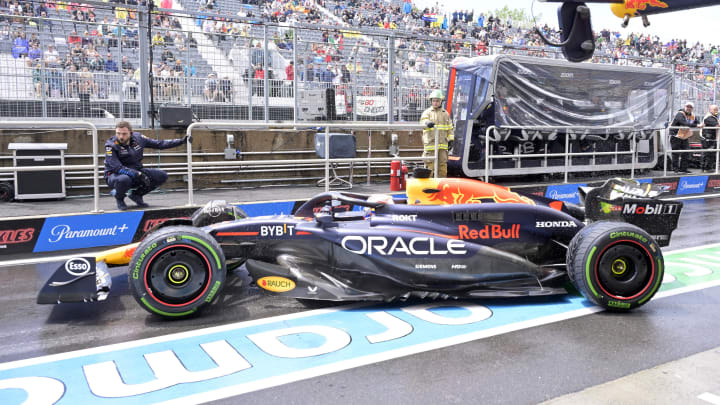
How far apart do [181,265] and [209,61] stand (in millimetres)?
7944

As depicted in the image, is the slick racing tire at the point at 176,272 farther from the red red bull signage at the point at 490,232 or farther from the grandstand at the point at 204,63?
the grandstand at the point at 204,63

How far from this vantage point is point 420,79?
15.2 metres

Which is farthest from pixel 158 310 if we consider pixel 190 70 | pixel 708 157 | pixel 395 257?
pixel 708 157

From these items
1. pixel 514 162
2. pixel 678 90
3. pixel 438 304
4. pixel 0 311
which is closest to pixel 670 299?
pixel 438 304

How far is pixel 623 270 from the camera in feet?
18.2

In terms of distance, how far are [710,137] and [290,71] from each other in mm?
12482

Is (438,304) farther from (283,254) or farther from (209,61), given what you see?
(209,61)

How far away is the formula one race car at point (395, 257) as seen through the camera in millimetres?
5207

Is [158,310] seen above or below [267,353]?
above

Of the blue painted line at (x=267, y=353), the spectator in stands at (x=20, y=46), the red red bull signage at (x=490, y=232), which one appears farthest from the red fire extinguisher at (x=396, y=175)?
the spectator in stands at (x=20, y=46)

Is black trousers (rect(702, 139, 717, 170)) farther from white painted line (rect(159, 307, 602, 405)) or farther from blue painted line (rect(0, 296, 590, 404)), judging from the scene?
white painted line (rect(159, 307, 602, 405))

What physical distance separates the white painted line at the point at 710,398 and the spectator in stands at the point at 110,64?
10868 mm

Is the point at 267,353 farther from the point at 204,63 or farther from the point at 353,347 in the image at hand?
the point at 204,63

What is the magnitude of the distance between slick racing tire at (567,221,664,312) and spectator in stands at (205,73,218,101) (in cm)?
890
